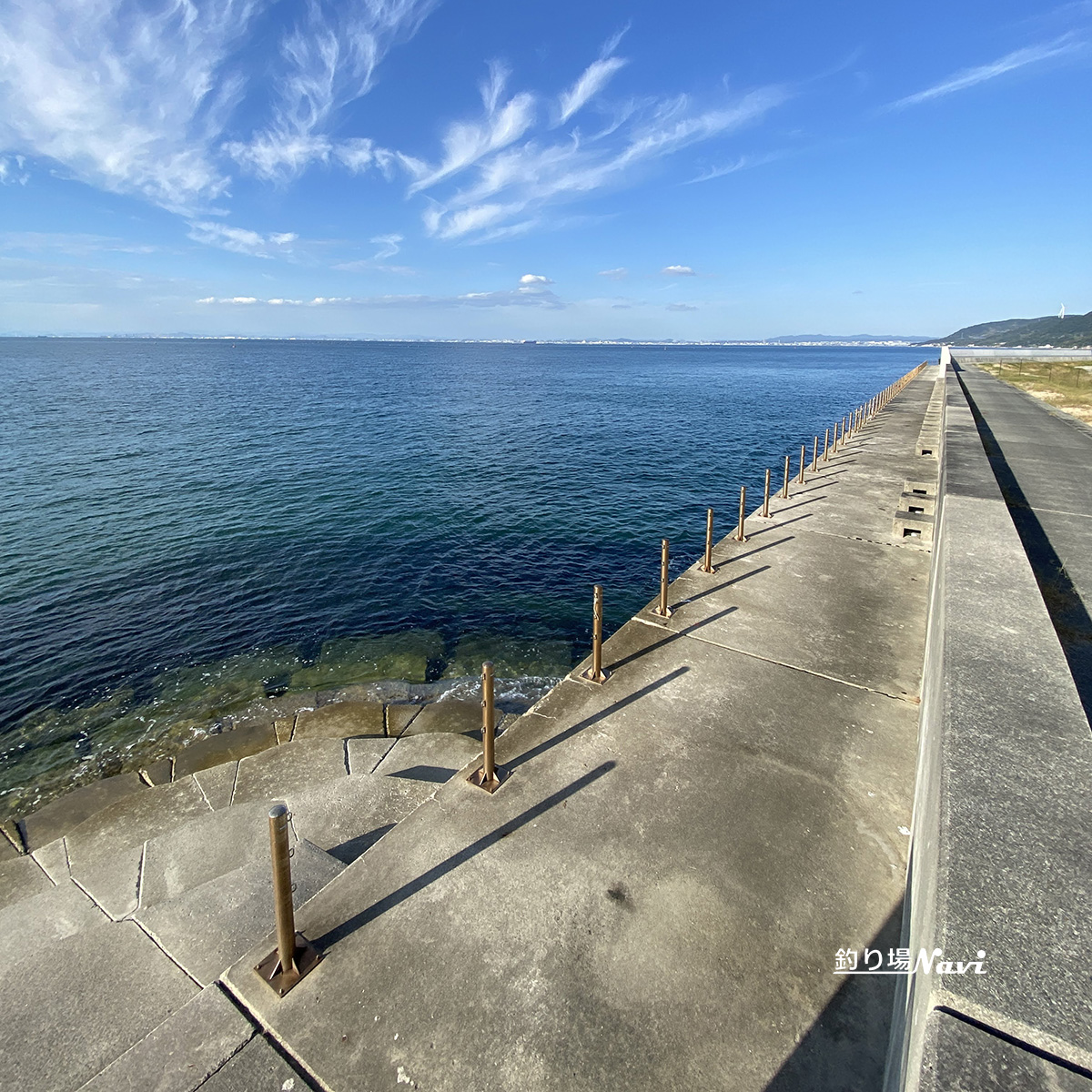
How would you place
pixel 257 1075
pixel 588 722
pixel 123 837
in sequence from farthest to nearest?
pixel 123 837, pixel 588 722, pixel 257 1075

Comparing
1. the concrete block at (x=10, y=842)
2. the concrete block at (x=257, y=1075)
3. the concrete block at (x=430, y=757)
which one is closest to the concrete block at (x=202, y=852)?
the concrete block at (x=430, y=757)

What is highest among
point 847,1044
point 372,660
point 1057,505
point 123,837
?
point 1057,505

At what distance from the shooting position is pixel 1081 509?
10.8m

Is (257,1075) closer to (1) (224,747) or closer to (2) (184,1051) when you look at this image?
(2) (184,1051)

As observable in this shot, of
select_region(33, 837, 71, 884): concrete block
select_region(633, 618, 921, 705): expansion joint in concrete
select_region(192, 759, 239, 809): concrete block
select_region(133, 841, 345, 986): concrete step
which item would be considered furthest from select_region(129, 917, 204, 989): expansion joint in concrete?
select_region(633, 618, 921, 705): expansion joint in concrete

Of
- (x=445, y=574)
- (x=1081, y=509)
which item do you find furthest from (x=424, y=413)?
(x=1081, y=509)

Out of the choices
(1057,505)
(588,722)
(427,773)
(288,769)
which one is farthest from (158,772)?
(1057,505)

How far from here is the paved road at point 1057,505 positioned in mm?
6395

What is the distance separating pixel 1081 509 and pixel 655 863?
1206cm

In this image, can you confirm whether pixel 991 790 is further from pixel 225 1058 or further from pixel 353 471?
pixel 353 471

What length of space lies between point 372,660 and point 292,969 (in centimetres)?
911

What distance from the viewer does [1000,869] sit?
244 centimetres

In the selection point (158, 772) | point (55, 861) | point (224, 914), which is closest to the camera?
point (224, 914)

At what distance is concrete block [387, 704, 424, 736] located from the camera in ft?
29.0
